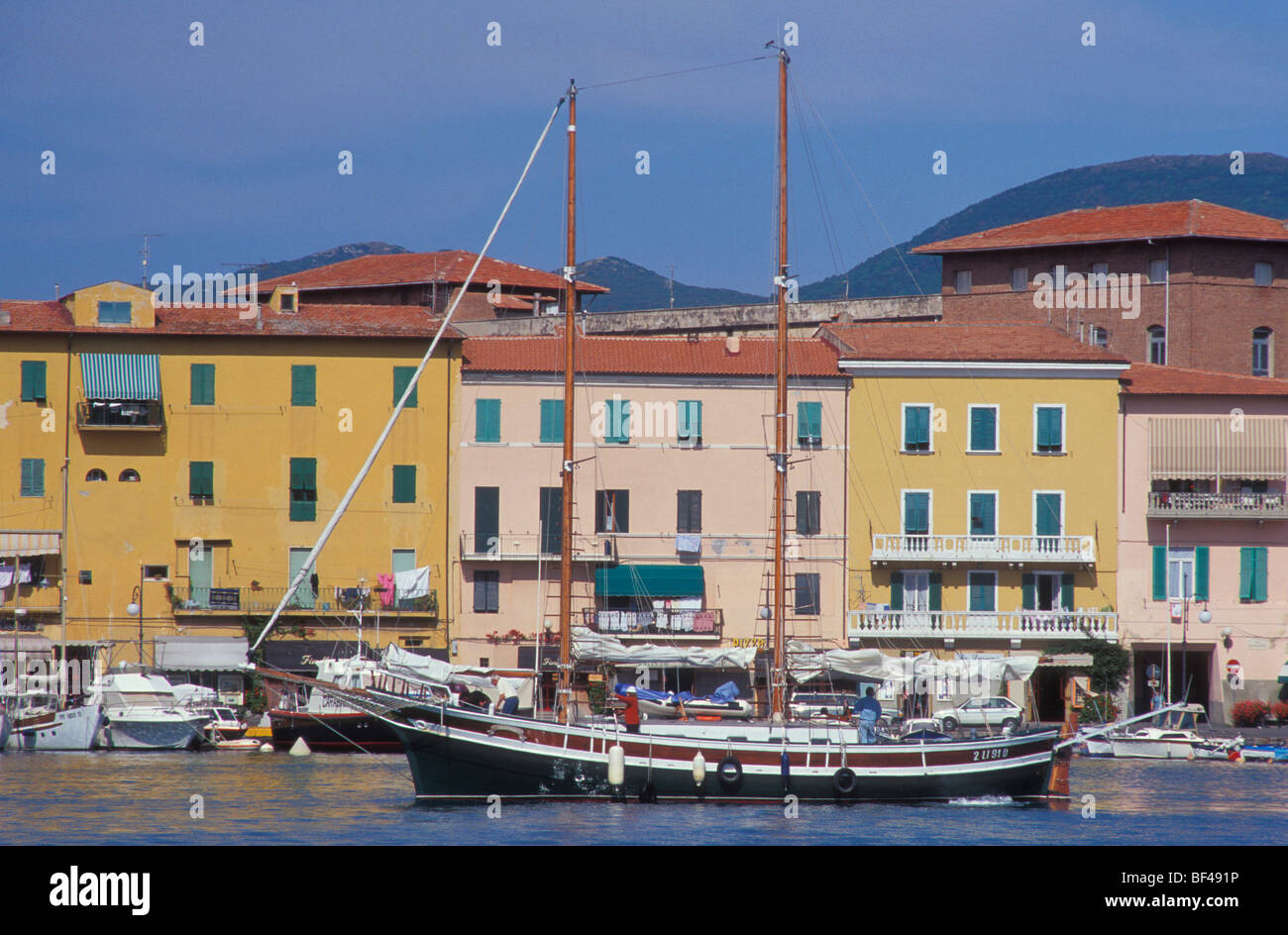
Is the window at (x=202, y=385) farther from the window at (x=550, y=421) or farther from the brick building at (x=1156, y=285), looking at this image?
the brick building at (x=1156, y=285)

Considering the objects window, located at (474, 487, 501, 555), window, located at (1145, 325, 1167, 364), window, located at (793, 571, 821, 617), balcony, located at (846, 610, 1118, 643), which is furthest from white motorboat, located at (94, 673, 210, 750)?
window, located at (1145, 325, 1167, 364)

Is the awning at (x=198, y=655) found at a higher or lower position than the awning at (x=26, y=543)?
lower

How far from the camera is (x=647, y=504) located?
187 ft

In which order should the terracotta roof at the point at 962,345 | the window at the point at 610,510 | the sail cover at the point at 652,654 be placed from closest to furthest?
1. the sail cover at the point at 652,654
2. the window at the point at 610,510
3. the terracotta roof at the point at 962,345

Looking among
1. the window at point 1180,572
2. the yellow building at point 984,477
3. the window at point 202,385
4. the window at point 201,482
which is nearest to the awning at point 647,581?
the yellow building at point 984,477

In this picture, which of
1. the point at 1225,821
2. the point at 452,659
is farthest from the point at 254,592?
the point at 1225,821

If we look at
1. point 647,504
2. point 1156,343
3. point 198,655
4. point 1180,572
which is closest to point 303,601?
point 198,655

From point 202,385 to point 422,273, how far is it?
73.8ft

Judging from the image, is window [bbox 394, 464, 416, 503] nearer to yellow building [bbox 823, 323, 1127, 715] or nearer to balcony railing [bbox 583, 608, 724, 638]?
balcony railing [bbox 583, 608, 724, 638]

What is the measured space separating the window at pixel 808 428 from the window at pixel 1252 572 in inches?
570

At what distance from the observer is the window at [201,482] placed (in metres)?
56.7

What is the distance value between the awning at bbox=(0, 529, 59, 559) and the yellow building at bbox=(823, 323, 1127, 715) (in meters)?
26.1
